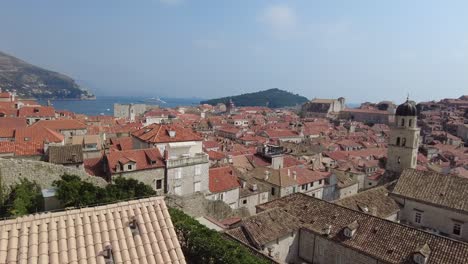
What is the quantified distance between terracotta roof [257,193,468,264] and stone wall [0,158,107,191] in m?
16.3

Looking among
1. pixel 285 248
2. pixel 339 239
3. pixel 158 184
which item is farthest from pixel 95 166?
pixel 339 239

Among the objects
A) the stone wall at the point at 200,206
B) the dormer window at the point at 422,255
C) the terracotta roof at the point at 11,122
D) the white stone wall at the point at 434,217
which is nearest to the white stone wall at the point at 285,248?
the stone wall at the point at 200,206

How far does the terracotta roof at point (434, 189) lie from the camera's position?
1174 inches

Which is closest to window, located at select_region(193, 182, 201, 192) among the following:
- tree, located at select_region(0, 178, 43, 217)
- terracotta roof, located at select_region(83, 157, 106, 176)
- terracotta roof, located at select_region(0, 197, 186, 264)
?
terracotta roof, located at select_region(83, 157, 106, 176)

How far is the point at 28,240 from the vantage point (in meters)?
6.93

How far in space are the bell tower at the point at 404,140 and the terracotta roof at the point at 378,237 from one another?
21.3 meters

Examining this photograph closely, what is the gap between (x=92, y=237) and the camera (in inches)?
290

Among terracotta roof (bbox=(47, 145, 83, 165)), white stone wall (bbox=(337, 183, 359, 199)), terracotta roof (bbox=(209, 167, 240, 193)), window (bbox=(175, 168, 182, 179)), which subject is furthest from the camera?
white stone wall (bbox=(337, 183, 359, 199))

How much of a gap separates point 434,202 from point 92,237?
104 feet

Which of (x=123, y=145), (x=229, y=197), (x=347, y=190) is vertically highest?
(x=123, y=145)

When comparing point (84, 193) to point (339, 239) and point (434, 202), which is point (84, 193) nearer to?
point (339, 239)

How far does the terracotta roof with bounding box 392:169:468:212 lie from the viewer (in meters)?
29.8

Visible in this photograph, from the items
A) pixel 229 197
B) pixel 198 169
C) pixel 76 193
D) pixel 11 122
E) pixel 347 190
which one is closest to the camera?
pixel 76 193

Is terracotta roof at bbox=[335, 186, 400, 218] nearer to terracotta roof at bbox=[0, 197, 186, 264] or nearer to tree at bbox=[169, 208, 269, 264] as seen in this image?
tree at bbox=[169, 208, 269, 264]
